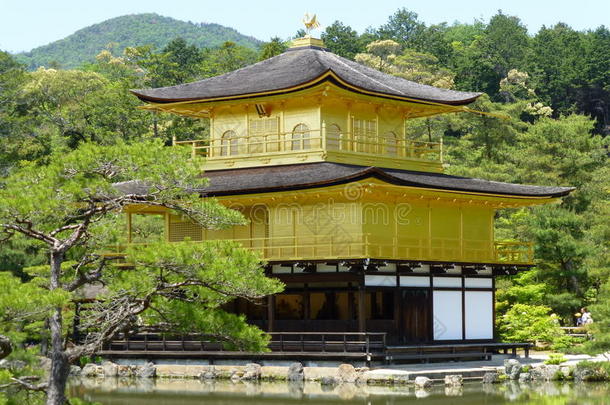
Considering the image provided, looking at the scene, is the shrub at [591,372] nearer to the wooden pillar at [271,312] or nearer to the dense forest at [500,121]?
the dense forest at [500,121]

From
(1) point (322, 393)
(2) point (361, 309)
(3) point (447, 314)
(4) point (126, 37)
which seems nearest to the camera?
(1) point (322, 393)

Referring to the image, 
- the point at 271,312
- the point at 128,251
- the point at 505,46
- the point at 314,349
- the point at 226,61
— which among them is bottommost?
the point at 314,349

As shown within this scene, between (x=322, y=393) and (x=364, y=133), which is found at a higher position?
(x=364, y=133)

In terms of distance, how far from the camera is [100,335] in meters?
19.9

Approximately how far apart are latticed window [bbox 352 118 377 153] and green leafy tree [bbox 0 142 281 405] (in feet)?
56.3

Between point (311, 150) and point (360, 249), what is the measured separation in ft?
13.6

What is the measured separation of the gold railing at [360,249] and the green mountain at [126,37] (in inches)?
5335

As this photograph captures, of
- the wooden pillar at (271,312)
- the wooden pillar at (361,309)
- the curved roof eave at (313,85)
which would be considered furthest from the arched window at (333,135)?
the wooden pillar at (361,309)

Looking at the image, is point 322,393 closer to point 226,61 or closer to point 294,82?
point 294,82

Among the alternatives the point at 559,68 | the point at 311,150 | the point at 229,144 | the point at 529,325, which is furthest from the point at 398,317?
the point at 559,68

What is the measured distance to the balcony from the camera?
36844mm

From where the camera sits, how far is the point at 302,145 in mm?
37844

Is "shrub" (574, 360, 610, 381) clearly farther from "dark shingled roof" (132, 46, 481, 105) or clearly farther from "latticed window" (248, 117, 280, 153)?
"latticed window" (248, 117, 280, 153)

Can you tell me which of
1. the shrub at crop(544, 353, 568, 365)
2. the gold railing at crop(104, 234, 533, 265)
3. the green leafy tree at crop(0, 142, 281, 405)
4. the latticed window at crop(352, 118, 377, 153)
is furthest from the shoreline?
the green leafy tree at crop(0, 142, 281, 405)
